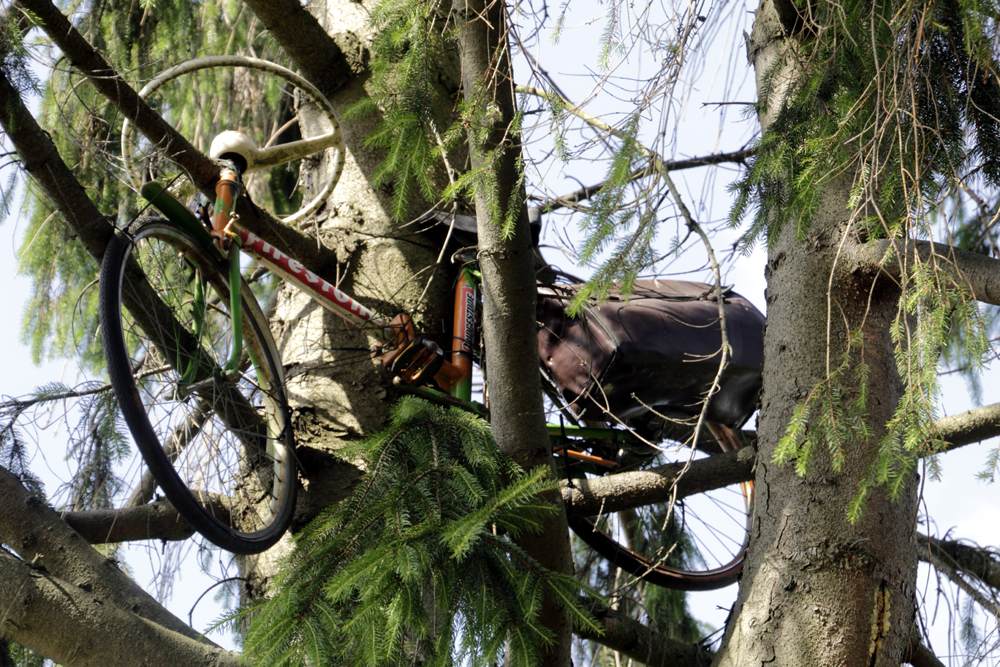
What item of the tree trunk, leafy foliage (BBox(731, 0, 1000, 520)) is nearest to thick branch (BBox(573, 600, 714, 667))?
the tree trunk

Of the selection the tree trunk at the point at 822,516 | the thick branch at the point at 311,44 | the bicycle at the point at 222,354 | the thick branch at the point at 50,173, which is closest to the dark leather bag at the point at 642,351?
the bicycle at the point at 222,354

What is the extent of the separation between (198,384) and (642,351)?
1.19 metres

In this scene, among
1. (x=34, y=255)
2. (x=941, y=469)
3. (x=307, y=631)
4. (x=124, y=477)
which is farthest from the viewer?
(x=34, y=255)

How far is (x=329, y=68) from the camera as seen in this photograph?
2.87 meters

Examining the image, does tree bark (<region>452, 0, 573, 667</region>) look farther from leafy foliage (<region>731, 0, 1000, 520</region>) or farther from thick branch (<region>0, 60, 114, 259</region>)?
thick branch (<region>0, 60, 114, 259</region>)

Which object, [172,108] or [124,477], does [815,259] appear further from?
[172,108]

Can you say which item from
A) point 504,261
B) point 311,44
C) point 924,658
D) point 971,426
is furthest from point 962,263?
point 311,44

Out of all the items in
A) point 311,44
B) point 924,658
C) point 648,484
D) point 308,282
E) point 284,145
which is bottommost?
point 924,658

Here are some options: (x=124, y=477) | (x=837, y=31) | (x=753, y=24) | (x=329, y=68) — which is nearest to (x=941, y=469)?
(x=837, y=31)

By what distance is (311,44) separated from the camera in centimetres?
280

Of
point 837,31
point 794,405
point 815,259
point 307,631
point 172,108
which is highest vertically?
point 172,108

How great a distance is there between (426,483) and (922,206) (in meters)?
1.04

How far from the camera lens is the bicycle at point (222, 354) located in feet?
6.12

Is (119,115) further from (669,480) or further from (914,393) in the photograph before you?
(914,393)
